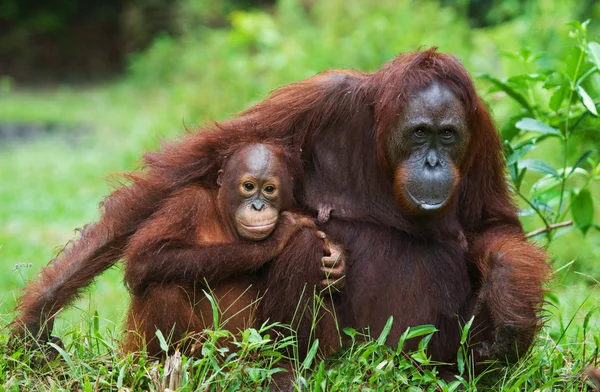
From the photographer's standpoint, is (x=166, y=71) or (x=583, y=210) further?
(x=166, y=71)

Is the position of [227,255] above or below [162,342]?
above

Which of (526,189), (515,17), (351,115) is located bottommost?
(526,189)

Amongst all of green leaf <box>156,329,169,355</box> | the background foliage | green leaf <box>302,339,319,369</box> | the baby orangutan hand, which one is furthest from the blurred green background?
green leaf <box>302,339,319,369</box>

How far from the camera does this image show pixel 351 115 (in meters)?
3.67

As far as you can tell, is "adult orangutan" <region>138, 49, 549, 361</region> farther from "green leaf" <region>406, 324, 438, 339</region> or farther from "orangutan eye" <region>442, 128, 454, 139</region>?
"green leaf" <region>406, 324, 438, 339</region>

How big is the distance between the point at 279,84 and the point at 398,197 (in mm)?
6382

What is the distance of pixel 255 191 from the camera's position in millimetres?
3535

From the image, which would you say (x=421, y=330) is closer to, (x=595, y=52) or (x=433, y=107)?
(x=433, y=107)

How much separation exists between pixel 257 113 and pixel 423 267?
1.01m

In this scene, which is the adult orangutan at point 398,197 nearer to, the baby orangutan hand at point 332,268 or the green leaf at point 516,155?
the baby orangutan hand at point 332,268

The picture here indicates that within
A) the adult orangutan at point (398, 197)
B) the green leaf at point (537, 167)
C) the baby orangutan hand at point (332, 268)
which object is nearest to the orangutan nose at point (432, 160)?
the adult orangutan at point (398, 197)

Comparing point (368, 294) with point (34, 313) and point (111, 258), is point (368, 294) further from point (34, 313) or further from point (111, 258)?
point (34, 313)

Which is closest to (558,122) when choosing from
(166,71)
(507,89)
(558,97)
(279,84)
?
(558,97)

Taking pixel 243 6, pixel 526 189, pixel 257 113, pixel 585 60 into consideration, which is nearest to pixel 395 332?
pixel 257 113
